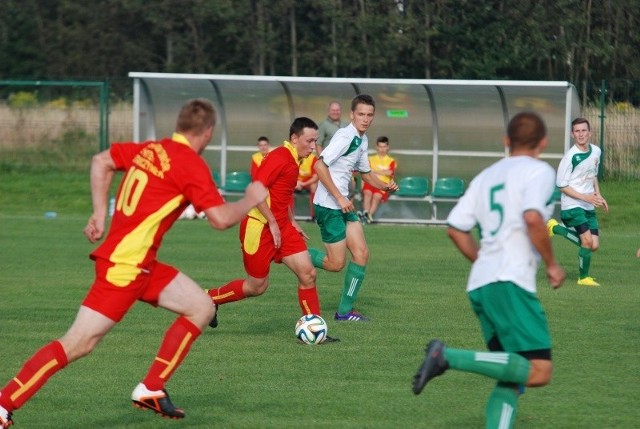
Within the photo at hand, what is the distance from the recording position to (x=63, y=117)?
27219 mm

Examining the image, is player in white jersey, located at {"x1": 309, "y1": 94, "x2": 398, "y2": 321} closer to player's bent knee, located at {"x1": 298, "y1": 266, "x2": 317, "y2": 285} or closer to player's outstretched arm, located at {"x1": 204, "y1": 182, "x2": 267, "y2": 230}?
player's bent knee, located at {"x1": 298, "y1": 266, "x2": 317, "y2": 285}

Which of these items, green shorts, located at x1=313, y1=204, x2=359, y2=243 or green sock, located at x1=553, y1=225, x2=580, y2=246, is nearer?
green shorts, located at x1=313, y1=204, x2=359, y2=243

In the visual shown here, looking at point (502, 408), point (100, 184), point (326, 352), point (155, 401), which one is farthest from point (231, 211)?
point (326, 352)

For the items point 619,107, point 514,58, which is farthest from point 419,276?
point 514,58

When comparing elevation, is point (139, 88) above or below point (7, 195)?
above

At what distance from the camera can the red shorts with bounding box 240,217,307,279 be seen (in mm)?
9969

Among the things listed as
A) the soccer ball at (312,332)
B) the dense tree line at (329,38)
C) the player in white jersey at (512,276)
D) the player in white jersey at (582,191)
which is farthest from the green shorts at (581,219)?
the dense tree line at (329,38)

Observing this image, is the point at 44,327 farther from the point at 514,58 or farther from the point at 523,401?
the point at 514,58

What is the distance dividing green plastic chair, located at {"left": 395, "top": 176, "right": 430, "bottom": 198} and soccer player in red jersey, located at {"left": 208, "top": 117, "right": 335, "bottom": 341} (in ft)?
41.5

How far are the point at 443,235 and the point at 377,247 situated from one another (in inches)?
104

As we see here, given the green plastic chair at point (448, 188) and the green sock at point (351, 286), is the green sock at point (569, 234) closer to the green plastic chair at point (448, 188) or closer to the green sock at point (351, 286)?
the green sock at point (351, 286)

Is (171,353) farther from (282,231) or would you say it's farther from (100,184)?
(282,231)

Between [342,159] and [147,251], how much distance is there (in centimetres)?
489

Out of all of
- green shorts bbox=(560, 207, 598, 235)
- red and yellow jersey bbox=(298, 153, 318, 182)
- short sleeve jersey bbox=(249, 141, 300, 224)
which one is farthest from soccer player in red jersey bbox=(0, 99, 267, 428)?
red and yellow jersey bbox=(298, 153, 318, 182)
